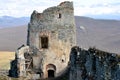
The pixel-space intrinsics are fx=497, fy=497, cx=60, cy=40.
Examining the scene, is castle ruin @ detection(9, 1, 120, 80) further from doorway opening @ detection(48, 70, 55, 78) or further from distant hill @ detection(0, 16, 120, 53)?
distant hill @ detection(0, 16, 120, 53)

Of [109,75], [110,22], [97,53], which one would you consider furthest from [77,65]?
[110,22]

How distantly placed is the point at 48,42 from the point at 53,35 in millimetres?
615

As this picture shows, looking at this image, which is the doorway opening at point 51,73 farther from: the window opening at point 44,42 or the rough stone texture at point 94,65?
the rough stone texture at point 94,65

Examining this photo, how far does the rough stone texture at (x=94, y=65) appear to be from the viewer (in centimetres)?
1574

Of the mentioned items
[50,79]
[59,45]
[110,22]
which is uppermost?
[110,22]

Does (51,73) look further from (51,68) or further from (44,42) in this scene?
(44,42)

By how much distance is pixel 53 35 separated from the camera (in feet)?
114

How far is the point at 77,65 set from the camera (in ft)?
67.4

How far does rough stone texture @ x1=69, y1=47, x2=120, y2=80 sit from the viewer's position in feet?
51.6

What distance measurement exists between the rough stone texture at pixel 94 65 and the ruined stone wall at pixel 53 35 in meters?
13.1

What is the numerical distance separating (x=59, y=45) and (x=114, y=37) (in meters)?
100

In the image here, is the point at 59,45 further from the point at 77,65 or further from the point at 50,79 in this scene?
the point at 77,65

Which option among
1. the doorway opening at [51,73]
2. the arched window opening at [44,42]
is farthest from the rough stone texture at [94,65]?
the doorway opening at [51,73]

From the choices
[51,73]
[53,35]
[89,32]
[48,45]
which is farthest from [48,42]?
[89,32]
